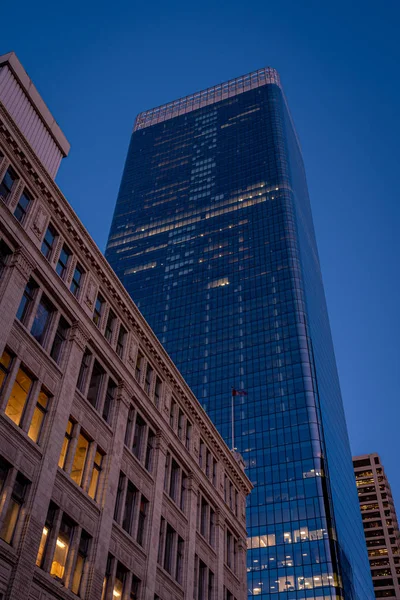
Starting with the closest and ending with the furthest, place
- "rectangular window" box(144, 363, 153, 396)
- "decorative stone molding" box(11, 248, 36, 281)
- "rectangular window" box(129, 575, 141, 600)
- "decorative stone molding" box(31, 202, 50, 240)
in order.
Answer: "decorative stone molding" box(11, 248, 36, 281) < "decorative stone molding" box(31, 202, 50, 240) < "rectangular window" box(129, 575, 141, 600) < "rectangular window" box(144, 363, 153, 396)

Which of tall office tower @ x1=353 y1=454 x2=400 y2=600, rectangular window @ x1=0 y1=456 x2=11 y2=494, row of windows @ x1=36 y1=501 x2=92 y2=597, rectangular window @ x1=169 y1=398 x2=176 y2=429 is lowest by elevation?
row of windows @ x1=36 y1=501 x2=92 y2=597

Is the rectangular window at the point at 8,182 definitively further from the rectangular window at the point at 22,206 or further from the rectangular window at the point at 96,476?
the rectangular window at the point at 96,476

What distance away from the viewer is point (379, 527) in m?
176

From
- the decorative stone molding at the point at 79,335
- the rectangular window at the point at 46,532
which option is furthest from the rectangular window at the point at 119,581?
the decorative stone molding at the point at 79,335

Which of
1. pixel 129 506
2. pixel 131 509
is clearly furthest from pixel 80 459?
pixel 131 509

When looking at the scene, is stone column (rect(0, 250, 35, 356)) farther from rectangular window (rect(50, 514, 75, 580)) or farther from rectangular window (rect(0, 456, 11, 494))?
rectangular window (rect(50, 514, 75, 580))

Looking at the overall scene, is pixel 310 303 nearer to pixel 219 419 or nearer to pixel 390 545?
pixel 219 419

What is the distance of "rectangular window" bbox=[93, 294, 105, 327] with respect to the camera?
4031cm

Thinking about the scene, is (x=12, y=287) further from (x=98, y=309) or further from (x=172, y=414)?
(x=172, y=414)

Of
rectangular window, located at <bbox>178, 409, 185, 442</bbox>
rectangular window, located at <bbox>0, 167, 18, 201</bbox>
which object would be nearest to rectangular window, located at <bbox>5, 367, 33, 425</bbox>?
rectangular window, located at <bbox>0, 167, 18, 201</bbox>

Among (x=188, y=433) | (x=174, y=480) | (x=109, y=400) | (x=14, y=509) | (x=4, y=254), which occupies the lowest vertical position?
(x=14, y=509)

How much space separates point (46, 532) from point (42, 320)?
11.0 metres

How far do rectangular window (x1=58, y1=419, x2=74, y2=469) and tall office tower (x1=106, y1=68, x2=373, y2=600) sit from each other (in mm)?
85386

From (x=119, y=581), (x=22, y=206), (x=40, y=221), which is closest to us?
(x=22, y=206)
